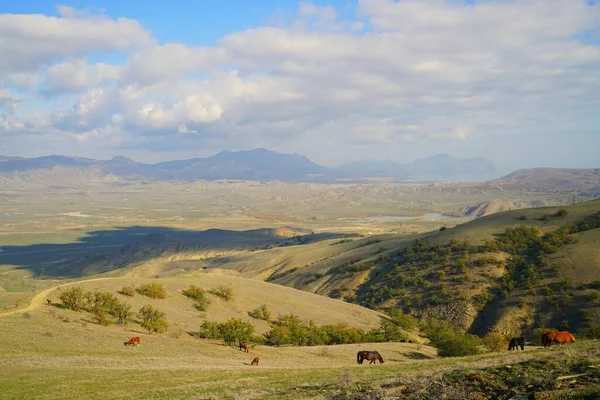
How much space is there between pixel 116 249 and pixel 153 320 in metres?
113

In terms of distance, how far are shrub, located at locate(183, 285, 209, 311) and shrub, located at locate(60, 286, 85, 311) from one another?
8.06 metres

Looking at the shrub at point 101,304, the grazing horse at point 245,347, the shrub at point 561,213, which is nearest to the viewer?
the grazing horse at point 245,347

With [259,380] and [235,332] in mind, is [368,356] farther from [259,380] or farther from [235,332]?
[235,332]

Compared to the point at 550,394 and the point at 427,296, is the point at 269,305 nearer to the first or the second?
the point at 427,296

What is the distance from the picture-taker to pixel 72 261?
360 ft

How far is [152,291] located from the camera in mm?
30047

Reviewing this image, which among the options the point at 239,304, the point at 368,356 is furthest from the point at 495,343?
the point at 239,304

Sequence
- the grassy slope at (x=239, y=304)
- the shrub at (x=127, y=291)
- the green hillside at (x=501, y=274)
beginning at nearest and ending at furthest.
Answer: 1. the grassy slope at (x=239, y=304)
2. the shrub at (x=127, y=291)
3. the green hillside at (x=501, y=274)

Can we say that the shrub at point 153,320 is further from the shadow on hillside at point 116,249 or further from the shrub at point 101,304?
the shadow on hillside at point 116,249

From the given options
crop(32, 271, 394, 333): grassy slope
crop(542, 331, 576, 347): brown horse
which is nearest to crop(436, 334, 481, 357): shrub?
crop(542, 331, 576, 347): brown horse

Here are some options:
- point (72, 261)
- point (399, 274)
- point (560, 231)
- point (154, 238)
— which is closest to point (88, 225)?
point (154, 238)

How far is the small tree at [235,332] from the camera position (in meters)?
22.9

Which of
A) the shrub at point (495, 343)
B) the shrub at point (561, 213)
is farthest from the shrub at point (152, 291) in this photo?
the shrub at point (561, 213)

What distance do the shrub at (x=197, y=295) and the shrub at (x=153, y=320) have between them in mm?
5127
